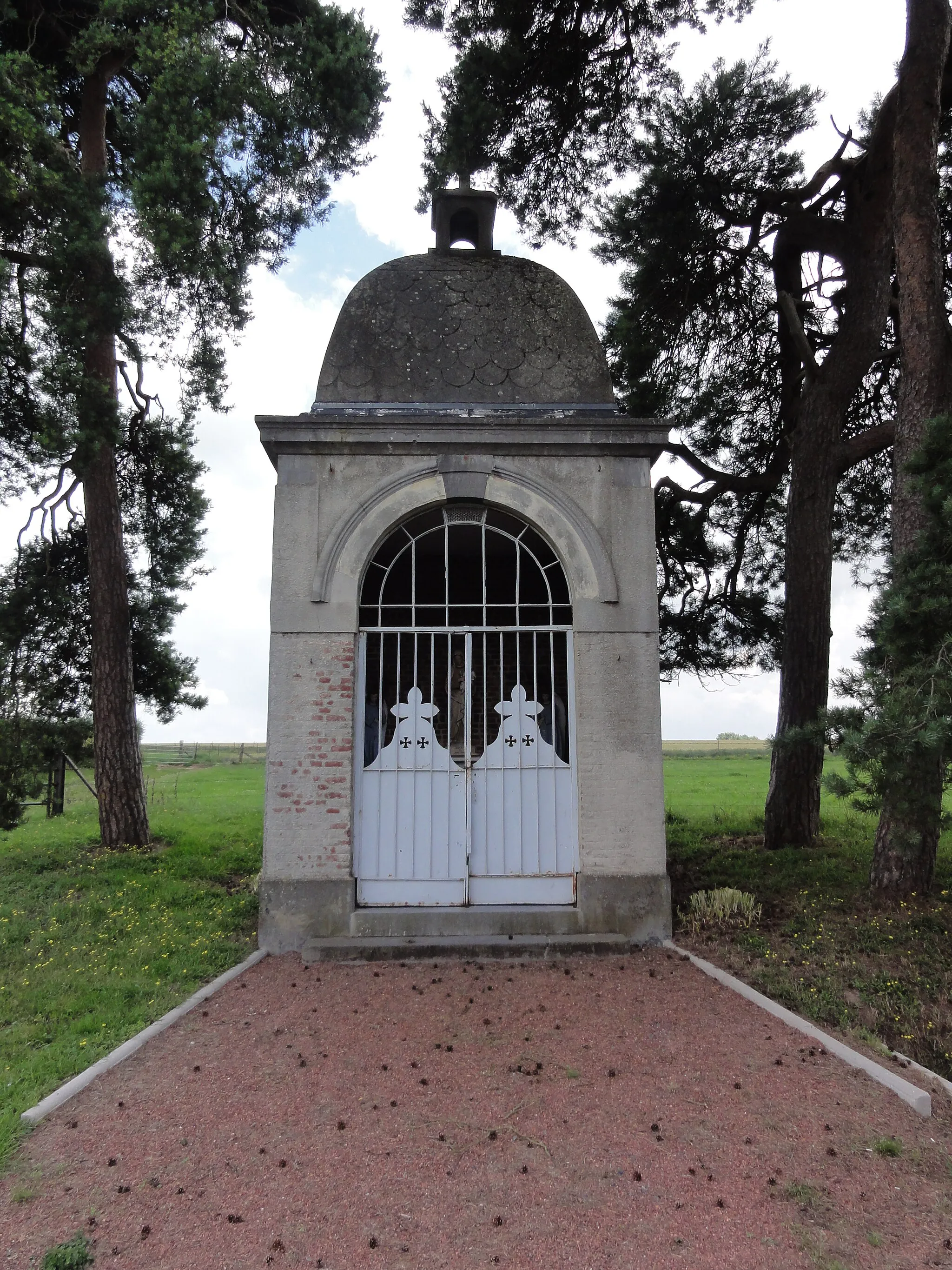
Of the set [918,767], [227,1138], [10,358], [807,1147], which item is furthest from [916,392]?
[10,358]

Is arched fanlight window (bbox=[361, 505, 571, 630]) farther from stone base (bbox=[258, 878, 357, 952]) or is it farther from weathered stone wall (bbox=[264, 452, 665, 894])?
stone base (bbox=[258, 878, 357, 952])

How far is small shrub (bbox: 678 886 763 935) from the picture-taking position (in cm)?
706

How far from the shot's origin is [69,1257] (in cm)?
300

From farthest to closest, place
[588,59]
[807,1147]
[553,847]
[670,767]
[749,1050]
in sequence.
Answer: [670,767]
[588,59]
[553,847]
[749,1050]
[807,1147]

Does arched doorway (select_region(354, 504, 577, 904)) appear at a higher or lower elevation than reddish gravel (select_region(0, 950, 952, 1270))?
higher

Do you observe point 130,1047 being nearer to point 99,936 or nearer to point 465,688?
point 99,936

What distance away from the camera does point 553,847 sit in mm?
7023

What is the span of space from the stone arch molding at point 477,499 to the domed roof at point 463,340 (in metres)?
0.89

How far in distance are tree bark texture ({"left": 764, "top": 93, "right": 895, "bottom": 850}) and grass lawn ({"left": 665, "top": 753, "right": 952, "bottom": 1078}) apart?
61 cm

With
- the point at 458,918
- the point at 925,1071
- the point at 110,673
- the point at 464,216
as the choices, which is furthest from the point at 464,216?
the point at 925,1071

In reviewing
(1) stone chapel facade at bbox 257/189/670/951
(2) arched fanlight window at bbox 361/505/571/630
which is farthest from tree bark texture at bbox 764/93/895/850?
(1) stone chapel facade at bbox 257/189/670/951

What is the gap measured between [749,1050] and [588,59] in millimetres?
10967

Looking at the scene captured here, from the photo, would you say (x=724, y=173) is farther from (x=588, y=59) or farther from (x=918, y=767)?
(x=918, y=767)

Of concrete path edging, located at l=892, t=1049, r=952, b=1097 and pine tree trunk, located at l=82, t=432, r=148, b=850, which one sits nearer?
concrete path edging, located at l=892, t=1049, r=952, b=1097
